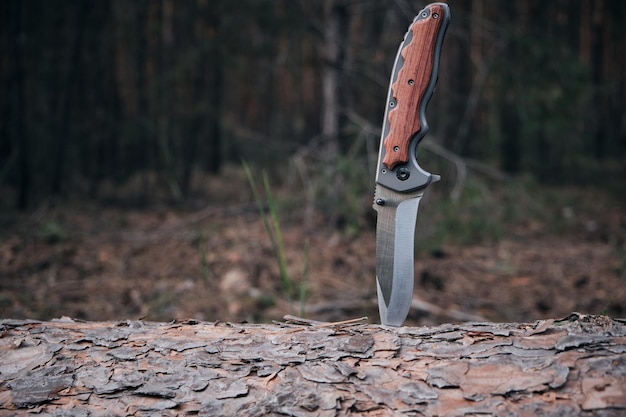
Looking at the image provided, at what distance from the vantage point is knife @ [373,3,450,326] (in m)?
2.23

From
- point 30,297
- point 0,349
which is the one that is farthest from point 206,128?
point 0,349

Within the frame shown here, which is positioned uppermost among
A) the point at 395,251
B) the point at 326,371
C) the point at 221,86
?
the point at 221,86

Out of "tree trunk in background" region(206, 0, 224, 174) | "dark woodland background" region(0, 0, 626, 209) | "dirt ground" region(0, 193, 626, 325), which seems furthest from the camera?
"tree trunk in background" region(206, 0, 224, 174)

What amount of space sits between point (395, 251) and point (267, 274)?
294cm

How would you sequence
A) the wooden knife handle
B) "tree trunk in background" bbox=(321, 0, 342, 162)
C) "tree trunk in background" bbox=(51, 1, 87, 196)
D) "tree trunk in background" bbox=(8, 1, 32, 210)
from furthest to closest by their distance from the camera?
"tree trunk in background" bbox=(51, 1, 87, 196) < "tree trunk in background" bbox=(8, 1, 32, 210) < "tree trunk in background" bbox=(321, 0, 342, 162) < the wooden knife handle

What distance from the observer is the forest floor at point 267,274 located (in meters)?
4.31

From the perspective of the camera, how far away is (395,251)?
2332 millimetres

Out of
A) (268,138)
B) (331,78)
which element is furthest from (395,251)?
(268,138)

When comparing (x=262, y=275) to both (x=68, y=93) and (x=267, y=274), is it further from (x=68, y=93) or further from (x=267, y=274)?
(x=68, y=93)

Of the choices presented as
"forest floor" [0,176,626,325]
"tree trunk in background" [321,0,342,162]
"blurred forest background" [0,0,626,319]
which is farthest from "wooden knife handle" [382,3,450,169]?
"tree trunk in background" [321,0,342,162]

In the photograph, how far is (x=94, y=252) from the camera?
5930mm

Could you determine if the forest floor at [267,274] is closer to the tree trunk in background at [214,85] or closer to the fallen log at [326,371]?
the fallen log at [326,371]

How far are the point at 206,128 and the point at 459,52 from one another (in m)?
7.45

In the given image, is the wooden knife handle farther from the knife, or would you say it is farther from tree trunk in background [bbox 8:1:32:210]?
tree trunk in background [bbox 8:1:32:210]
